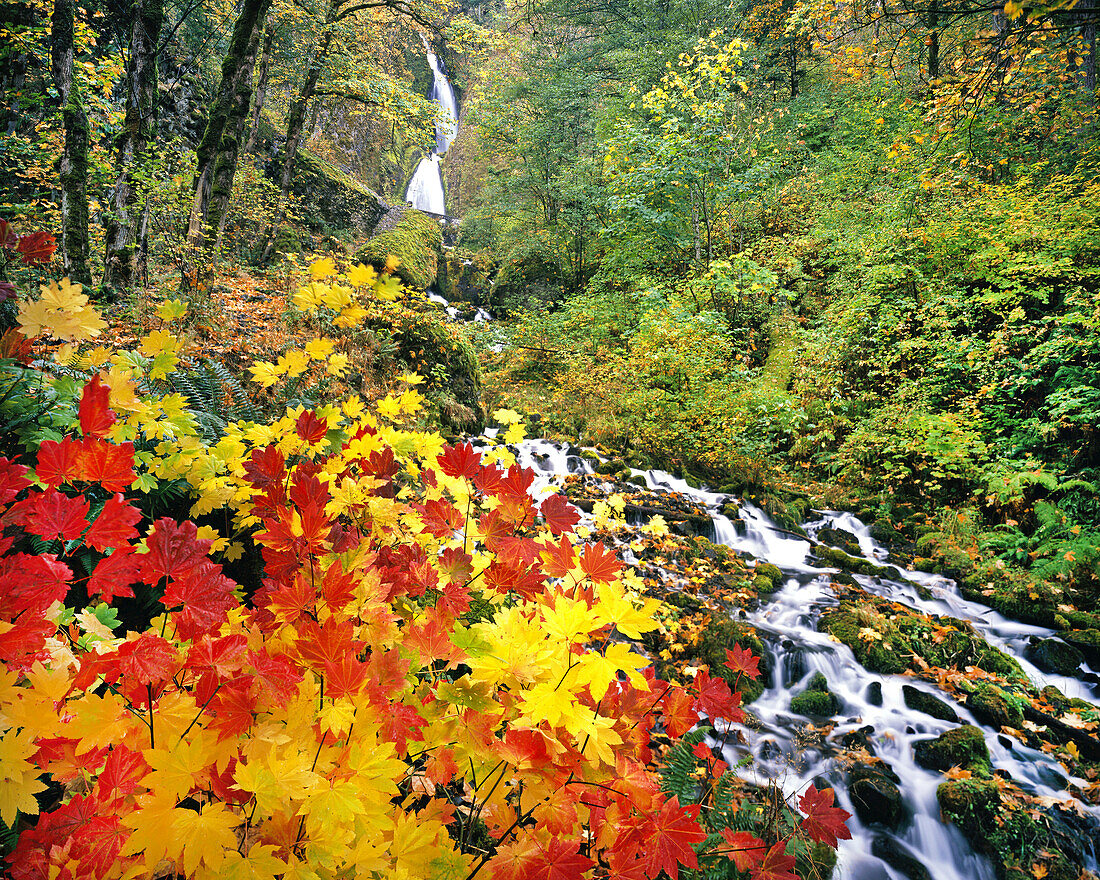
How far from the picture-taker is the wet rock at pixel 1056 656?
4.23 metres

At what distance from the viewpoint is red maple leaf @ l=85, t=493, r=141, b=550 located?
1.00m

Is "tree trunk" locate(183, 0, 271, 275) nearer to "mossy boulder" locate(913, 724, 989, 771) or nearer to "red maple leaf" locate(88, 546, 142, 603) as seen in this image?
"red maple leaf" locate(88, 546, 142, 603)

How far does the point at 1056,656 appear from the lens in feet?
14.0

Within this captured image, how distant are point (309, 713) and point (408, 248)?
513 inches

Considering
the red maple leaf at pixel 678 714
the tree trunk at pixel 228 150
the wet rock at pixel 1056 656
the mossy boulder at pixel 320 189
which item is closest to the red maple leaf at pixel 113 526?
the red maple leaf at pixel 678 714

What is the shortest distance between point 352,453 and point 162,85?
522 inches

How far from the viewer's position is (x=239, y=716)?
87 cm

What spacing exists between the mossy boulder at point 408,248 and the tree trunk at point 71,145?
5.38m

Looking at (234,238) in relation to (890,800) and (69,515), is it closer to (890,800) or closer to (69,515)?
(69,515)

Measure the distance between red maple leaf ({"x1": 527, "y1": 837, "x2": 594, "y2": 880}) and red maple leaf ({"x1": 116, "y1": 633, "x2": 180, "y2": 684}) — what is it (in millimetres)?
746

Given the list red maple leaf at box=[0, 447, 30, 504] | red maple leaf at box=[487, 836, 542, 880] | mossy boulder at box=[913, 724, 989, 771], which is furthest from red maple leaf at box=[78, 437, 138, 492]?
mossy boulder at box=[913, 724, 989, 771]

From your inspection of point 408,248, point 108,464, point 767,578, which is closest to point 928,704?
point 767,578

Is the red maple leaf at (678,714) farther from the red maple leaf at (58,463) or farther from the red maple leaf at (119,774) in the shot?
the red maple leaf at (58,463)

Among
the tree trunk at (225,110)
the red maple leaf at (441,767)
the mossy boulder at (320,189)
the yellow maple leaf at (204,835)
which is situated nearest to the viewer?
the yellow maple leaf at (204,835)
